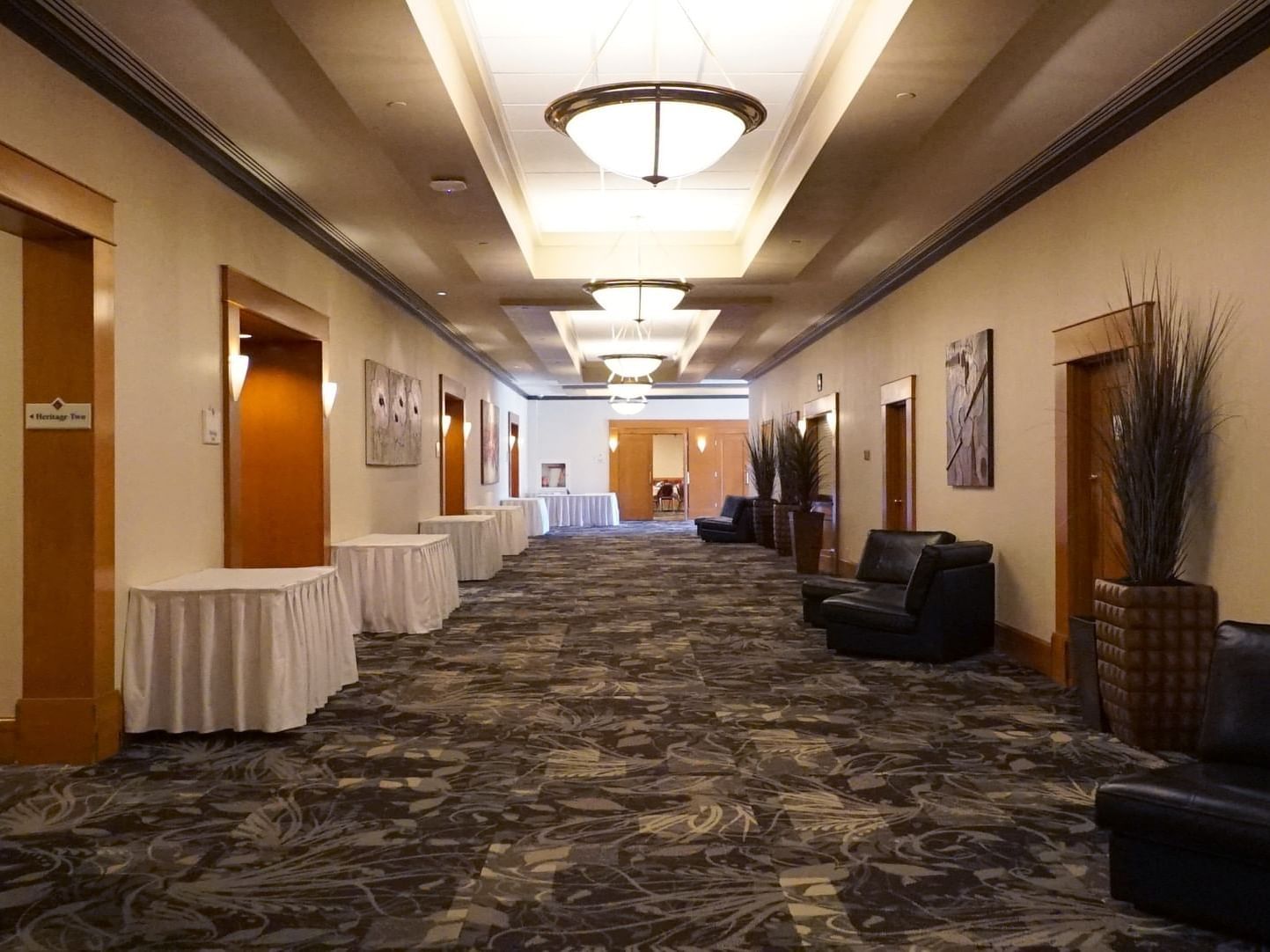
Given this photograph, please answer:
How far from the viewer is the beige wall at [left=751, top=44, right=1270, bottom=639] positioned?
438 cm

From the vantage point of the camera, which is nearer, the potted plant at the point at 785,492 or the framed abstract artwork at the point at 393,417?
the framed abstract artwork at the point at 393,417

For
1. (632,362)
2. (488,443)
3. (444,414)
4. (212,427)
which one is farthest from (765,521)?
(212,427)

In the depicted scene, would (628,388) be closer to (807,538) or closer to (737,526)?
(737,526)

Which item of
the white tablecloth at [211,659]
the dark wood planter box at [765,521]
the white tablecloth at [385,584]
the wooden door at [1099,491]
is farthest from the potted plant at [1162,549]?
the dark wood planter box at [765,521]

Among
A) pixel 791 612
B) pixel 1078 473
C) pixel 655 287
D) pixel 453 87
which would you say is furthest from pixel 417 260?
pixel 1078 473

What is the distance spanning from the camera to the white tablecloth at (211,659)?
4934 mm

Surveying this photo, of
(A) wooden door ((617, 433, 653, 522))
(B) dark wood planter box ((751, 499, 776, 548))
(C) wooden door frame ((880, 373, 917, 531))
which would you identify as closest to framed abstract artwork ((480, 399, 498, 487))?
(B) dark wood planter box ((751, 499, 776, 548))

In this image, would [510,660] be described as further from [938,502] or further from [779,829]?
[938,502]

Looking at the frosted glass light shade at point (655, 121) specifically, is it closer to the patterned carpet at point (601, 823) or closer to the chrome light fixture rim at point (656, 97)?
the chrome light fixture rim at point (656, 97)

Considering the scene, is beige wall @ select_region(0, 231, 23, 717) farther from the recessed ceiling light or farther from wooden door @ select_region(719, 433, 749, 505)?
wooden door @ select_region(719, 433, 749, 505)

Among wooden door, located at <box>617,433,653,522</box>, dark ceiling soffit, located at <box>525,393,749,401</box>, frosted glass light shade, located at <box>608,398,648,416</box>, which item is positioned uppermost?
dark ceiling soffit, located at <box>525,393,749,401</box>

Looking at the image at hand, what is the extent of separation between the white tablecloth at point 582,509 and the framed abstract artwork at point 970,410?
15.5 metres

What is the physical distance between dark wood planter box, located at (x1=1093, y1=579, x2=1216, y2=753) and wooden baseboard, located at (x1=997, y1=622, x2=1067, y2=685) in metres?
1.54

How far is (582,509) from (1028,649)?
17.2m
